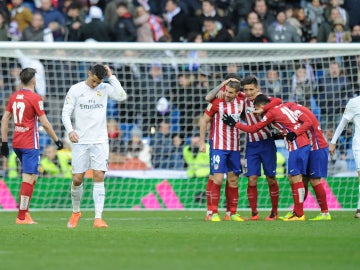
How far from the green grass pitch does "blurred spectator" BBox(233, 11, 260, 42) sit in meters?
8.74

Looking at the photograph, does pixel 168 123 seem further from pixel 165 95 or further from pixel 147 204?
pixel 147 204

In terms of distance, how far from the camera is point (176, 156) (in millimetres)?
21359

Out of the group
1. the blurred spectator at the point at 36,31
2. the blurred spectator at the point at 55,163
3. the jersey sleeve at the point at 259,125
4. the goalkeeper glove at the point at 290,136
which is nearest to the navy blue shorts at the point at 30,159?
the jersey sleeve at the point at 259,125

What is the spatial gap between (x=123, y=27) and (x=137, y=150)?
412 centimetres

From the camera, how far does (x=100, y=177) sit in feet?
47.1

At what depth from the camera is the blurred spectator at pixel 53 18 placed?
23719 millimetres

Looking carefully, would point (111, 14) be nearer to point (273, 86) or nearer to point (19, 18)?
point (19, 18)

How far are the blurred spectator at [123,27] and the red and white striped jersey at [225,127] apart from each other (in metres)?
8.46

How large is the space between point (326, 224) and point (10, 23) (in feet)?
41.7

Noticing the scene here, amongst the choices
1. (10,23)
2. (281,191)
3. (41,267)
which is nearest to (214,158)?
(281,191)

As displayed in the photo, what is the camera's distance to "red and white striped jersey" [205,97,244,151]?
1608cm


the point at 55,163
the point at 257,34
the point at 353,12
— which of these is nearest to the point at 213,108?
the point at 55,163

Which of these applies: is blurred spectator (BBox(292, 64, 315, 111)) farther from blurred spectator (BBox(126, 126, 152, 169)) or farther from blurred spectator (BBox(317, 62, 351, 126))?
blurred spectator (BBox(126, 126, 152, 169))

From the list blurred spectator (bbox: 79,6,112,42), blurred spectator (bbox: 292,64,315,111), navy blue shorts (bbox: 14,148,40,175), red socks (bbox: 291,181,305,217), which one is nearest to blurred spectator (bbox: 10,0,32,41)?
blurred spectator (bbox: 79,6,112,42)
